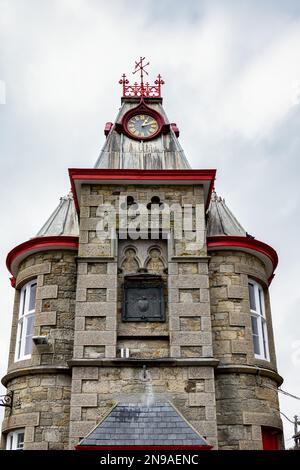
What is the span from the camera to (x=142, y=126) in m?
16.1

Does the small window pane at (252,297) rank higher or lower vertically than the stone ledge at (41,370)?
higher

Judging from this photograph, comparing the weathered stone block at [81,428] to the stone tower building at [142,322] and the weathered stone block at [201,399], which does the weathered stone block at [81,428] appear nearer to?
the stone tower building at [142,322]

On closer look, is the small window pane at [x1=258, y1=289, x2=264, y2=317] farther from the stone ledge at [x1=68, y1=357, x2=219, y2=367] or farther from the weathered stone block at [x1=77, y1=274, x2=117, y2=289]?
the weathered stone block at [x1=77, y1=274, x2=117, y2=289]

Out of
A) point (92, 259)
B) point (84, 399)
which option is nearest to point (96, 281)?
point (92, 259)

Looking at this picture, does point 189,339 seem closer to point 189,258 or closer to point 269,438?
point 189,258

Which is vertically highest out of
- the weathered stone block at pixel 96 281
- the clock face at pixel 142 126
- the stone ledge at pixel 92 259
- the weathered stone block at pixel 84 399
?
the clock face at pixel 142 126

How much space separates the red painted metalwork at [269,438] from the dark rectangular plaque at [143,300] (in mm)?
3489

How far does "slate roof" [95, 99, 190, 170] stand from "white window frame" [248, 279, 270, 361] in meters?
3.77

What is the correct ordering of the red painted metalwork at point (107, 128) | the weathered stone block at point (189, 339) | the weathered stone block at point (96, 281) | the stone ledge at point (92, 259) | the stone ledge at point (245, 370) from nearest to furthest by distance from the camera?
1. the weathered stone block at point (189, 339)
2. the stone ledge at point (245, 370)
3. the weathered stone block at point (96, 281)
4. the stone ledge at point (92, 259)
5. the red painted metalwork at point (107, 128)

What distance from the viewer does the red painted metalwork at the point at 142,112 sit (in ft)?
52.3

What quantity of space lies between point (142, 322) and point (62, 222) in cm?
403

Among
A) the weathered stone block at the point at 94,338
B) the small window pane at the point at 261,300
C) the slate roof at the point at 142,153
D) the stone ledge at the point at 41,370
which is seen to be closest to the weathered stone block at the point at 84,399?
the stone ledge at the point at 41,370
